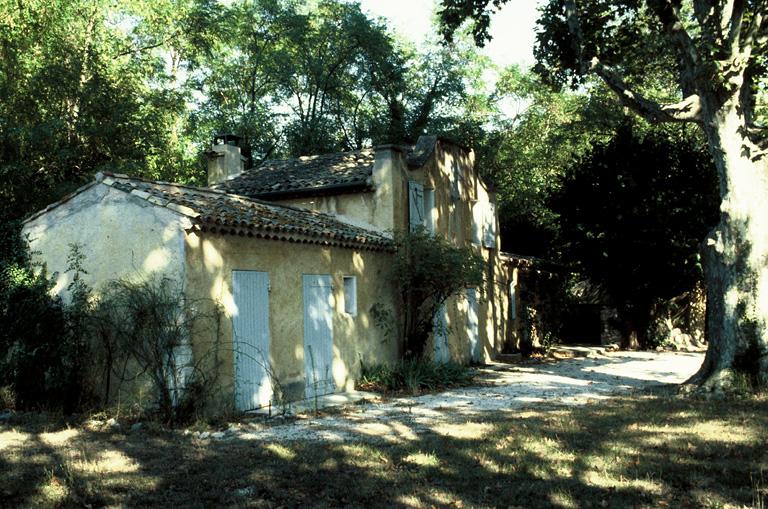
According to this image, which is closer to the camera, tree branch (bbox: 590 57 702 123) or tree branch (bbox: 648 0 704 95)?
tree branch (bbox: 648 0 704 95)

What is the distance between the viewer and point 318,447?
26.5 ft

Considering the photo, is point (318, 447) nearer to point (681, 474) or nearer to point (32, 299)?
point (681, 474)

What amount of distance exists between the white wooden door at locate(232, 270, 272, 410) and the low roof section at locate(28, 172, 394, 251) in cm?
83

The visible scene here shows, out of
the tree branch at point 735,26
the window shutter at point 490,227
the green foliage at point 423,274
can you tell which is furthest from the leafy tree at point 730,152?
the window shutter at point 490,227

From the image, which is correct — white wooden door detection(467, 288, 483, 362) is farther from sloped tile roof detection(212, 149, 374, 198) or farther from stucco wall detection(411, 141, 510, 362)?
sloped tile roof detection(212, 149, 374, 198)

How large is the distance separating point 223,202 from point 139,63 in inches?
559

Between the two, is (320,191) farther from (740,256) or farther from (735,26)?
(735,26)

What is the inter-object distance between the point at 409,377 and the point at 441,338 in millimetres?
4157

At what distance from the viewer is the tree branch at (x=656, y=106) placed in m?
12.7

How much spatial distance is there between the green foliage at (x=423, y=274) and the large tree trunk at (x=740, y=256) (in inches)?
208

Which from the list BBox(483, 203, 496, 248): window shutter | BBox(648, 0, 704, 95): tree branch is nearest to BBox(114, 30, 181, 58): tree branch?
BBox(483, 203, 496, 248): window shutter

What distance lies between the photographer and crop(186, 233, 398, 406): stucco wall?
1081 cm

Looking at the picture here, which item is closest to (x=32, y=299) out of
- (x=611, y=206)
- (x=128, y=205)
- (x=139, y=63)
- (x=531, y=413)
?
(x=128, y=205)

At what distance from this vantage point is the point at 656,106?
12.9 metres
